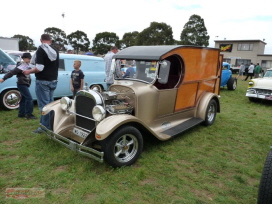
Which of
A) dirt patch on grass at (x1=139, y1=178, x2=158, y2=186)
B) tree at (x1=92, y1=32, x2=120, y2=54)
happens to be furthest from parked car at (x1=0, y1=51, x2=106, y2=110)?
tree at (x1=92, y1=32, x2=120, y2=54)

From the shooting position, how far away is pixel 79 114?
3828 mm

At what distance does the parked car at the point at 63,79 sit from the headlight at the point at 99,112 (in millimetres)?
3848

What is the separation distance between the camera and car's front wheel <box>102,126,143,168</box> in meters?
3.13

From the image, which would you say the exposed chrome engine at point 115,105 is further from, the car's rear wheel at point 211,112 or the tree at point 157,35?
the tree at point 157,35

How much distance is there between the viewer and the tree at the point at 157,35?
41.2 meters

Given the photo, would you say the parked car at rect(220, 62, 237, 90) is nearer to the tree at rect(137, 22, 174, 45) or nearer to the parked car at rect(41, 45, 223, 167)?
the parked car at rect(41, 45, 223, 167)

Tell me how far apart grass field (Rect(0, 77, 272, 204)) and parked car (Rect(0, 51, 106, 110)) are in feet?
5.83

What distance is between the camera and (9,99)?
6.45 m

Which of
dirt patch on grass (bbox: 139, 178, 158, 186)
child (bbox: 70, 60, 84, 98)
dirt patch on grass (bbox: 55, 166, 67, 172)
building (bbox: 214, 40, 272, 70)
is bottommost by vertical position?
dirt patch on grass (bbox: 139, 178, 158, 186)

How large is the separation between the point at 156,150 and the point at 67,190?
184cm

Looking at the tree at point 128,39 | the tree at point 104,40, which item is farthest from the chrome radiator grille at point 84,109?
the tree at point 104,40

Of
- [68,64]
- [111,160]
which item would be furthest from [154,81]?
[68,64]

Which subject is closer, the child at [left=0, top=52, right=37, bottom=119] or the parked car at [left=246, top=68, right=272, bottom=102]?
the child at [left=0, top=52, right=37, bottom=119]

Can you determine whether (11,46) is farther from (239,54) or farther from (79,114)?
(239,54)
